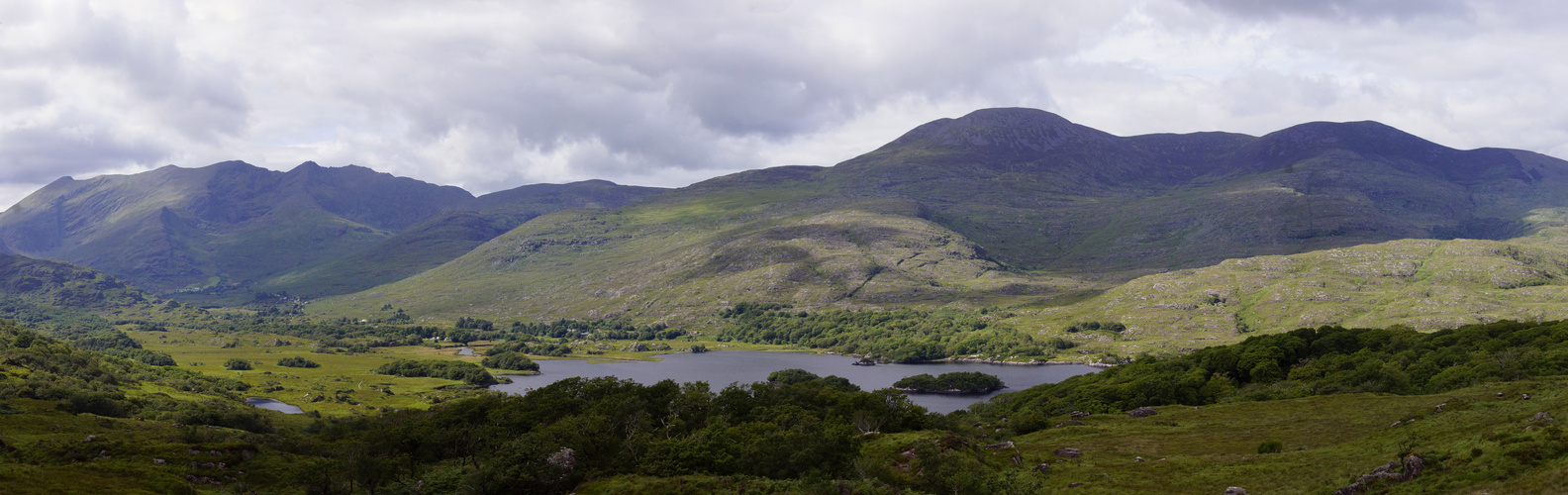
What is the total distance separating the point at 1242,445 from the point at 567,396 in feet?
278

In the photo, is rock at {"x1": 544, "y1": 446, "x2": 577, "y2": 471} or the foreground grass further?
rock at {"x1": 544, "y1": 446, "x2": 577, "y2": 471}

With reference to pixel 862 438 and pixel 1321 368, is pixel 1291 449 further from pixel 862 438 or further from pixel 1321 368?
pixel 1321 368

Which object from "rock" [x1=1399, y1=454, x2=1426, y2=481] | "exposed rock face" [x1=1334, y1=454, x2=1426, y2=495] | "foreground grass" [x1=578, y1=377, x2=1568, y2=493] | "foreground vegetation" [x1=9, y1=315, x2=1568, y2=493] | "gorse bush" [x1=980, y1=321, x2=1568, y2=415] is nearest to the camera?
"foreground grass" [x1=578, y1=377, x2=1568, y2=493]

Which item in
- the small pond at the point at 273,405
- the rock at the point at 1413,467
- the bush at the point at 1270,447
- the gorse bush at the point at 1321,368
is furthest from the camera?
the small pond at the point at 273,405

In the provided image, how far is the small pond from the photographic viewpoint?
167625 mm

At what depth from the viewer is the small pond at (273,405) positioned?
168 m

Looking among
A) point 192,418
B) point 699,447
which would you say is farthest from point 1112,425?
point 192,418

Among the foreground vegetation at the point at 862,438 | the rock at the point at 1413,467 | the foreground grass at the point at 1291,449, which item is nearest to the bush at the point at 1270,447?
the foreground vegetation at the point at 862,438

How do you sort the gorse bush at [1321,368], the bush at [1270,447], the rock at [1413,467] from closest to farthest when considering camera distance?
1. the rock at [1413,467]
2. the bush at [1270,447]
3. the gorse bush at [1321,368]

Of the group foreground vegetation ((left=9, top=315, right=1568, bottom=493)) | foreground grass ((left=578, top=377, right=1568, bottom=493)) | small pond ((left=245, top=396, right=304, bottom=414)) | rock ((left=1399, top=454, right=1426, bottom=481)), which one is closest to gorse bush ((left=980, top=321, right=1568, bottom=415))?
foreground vegetation ((left=9, top=315, right=1568, bottom=493))

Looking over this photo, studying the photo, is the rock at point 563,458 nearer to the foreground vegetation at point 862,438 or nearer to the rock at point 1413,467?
the foreground vegetation at point 862,438

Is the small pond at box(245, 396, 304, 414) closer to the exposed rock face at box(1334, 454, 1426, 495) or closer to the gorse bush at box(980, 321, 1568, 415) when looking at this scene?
the gorse bush at box(980, 321, 1568, 415)

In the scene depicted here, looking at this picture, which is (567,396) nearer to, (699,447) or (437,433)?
(437,433)

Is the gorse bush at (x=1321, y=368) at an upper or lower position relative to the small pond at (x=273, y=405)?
upper
